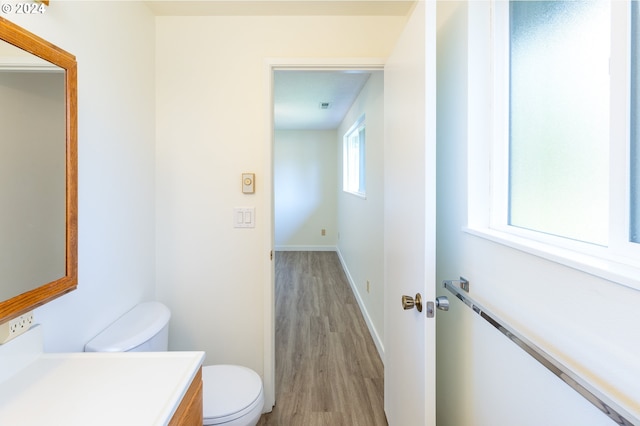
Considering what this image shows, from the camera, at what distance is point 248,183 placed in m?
1.78

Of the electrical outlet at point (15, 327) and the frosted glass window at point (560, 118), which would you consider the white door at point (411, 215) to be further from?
the electrical outlet at point (15, 327)

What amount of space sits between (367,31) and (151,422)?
1969mm

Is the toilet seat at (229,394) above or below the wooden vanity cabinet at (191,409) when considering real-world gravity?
below

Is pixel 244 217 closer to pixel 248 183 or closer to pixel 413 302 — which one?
pixel 248 183

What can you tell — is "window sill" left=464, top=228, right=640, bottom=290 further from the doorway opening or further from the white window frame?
the doorway opening

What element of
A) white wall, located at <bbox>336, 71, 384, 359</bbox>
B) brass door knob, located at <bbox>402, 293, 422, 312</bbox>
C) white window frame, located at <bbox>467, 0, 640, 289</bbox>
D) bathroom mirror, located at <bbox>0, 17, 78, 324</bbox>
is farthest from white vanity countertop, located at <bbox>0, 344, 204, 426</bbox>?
white wall, located at <bbox>336, 71, 384, 359</bbox>

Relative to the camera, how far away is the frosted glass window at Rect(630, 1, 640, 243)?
0.59 m

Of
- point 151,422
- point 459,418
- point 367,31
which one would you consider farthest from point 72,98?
point 459,418

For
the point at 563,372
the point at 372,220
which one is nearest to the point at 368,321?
the point at 372,220

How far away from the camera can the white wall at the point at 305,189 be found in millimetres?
6078

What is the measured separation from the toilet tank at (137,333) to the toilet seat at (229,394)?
295 millimetres

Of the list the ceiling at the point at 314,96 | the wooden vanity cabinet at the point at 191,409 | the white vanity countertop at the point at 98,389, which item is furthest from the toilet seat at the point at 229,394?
the ceiling at the point at 314,96

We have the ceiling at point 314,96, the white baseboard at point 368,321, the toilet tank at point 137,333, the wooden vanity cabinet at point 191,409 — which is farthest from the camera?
the ceiling at point 314,96

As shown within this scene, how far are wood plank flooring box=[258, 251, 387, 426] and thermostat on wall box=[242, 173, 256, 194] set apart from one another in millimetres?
1324
